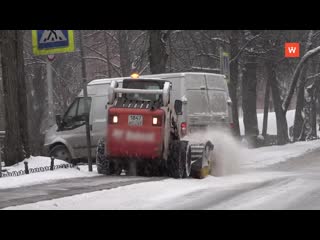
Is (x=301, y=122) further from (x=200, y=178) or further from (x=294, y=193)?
(x=294, y=193)

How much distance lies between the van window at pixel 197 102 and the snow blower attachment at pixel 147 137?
1.88 meters

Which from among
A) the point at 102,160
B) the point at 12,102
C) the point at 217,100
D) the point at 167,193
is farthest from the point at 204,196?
the point at 217,100

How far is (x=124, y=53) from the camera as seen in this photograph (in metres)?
34.5

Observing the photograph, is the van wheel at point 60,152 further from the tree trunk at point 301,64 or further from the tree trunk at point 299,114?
the tree trunk at point 299,114

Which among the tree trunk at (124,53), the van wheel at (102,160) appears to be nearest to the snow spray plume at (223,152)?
the van wheel at (102,160)

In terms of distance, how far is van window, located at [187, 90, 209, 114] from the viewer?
17572 millimetres

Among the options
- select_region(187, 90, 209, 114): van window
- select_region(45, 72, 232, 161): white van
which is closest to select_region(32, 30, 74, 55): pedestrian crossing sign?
select_region(45, 72, 232, 161): white van

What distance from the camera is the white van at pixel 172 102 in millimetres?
17453

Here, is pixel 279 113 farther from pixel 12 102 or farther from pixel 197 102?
pixel 12 102

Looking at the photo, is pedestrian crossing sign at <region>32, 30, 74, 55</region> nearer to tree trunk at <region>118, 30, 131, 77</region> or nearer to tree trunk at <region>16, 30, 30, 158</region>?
tree trunk at <region>16, 30, 30, 158</region>

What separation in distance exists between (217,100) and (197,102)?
994 mm
